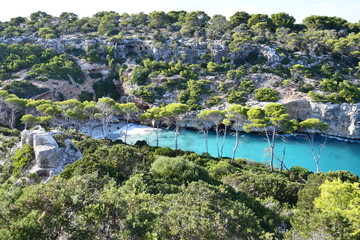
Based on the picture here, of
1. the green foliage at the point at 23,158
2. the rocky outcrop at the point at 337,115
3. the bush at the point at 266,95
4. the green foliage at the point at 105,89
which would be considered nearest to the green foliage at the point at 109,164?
the green foliage at the point at 23,158

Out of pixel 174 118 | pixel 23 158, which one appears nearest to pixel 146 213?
pixel 23 158

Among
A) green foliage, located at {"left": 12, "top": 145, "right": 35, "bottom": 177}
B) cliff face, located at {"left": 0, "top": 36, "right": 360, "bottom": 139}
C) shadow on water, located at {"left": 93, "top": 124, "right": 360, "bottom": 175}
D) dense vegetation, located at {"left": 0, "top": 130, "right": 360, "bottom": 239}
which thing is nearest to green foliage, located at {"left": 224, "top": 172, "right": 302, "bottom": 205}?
dense vegetation, located at {"left": 0, "top": 130, "right": 360, "bottom": 239}

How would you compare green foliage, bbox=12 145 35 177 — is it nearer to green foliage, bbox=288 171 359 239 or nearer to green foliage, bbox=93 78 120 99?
green foliage, bbox=288 171 359 239

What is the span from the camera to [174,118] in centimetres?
3134

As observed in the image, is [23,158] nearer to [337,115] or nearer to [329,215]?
[329,215]

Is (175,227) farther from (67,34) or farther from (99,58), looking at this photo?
(67,34)

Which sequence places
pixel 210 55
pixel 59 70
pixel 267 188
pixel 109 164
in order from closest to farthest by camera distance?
pixel 109 164
pixel 267 188
pixel 59 70
pixel 210 55

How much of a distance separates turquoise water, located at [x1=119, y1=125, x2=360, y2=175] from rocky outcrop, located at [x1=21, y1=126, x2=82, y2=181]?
17.6 m

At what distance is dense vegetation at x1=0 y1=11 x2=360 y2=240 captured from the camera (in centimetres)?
740

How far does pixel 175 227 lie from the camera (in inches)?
302

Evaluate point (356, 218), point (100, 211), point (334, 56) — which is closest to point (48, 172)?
point (100, 211)

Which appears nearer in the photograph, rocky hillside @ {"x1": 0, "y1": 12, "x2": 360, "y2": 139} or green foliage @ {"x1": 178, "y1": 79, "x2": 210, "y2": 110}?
rocky hillside @ {"x1": 0, "y1": 12, "x2": 360, "y2": 139}

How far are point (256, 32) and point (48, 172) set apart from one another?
5917 centimetres

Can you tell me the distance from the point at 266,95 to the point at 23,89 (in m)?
41.8
